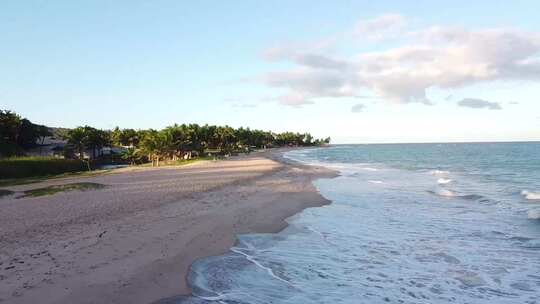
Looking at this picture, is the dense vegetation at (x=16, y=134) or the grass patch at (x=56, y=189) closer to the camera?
the grass patch at (x=56, y=189)

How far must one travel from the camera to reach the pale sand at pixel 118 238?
320 inches

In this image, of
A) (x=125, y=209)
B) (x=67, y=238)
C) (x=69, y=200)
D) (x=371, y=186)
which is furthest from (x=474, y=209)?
(x=69, y=200)

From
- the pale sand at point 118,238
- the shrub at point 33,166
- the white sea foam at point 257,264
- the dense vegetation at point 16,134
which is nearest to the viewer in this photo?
the pale sand at point 118,238

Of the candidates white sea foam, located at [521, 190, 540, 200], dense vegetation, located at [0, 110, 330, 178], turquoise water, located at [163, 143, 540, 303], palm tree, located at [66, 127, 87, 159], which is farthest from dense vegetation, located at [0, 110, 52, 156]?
white sea foam, located at [521, 190, 540, 200]

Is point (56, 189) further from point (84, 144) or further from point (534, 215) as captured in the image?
point (84, 144)

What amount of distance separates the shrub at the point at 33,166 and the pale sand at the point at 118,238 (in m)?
25.0

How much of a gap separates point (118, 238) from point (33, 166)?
135 feet

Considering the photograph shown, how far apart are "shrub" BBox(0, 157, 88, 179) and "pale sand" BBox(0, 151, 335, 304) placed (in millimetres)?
24987

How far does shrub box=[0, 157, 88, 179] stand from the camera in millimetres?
43281

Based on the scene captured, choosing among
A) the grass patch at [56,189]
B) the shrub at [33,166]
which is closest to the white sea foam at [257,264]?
the grass patch at [56,189]

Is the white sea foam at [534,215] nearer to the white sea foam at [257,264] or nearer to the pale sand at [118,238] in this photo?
the pale sand at [118,238]

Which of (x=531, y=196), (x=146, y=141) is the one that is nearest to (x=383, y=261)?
(x=531, y=196)

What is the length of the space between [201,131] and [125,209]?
7621cm

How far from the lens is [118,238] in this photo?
40.2 ft
